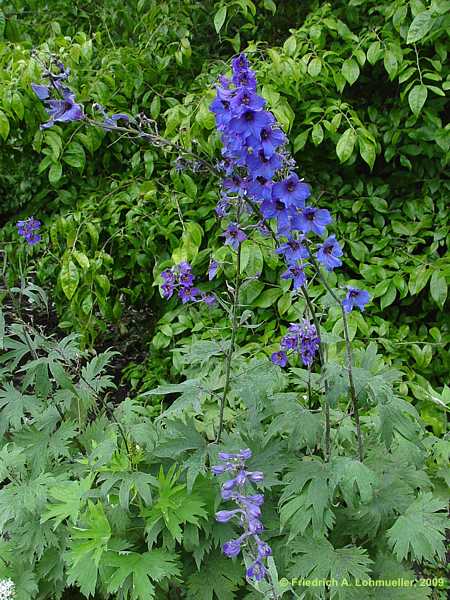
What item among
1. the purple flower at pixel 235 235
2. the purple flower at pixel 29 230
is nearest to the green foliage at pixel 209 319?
the purple flower at pixel 235 235

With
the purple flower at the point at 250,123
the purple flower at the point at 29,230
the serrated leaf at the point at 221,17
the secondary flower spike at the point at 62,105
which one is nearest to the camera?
the purple flower at the point at 250,123

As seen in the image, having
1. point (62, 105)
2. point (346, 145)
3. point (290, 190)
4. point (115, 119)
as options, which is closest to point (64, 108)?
point (62, 105)

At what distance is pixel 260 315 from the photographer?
9.35 feet

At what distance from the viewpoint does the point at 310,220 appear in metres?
1.47

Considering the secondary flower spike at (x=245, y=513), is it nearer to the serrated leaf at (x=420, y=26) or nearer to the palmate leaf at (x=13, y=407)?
the palmate leaf at (x=13, y=407)

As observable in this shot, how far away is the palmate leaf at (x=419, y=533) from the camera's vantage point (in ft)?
5.01

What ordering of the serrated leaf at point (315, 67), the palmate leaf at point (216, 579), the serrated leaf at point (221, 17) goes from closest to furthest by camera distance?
the palmate leaf at point (216, 579) < the serrated leaf at point (315, 67) < the serrated leaf at point (221, 17)

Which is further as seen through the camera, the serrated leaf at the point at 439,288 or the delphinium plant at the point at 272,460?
the serrated leaf at the point at 439,288

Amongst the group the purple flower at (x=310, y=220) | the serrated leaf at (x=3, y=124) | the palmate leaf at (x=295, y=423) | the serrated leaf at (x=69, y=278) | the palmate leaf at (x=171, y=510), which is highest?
the purple flower at (x=310, y=220)

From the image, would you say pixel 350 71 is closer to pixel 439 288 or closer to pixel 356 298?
pixel 439 288

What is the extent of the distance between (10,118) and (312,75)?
1.75 meters

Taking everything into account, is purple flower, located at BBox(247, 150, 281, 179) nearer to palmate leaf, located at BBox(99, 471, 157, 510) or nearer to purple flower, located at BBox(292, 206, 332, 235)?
purple flower, located at BBox(292, 206, 332, 235)

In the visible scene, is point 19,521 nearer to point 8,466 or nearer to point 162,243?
point 8,466

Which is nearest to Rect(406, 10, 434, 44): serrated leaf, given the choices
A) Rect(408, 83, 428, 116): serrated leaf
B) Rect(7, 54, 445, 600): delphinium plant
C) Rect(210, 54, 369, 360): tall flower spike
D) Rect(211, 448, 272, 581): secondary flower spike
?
Rect(408, 83, 428, 116): serrated leaf
